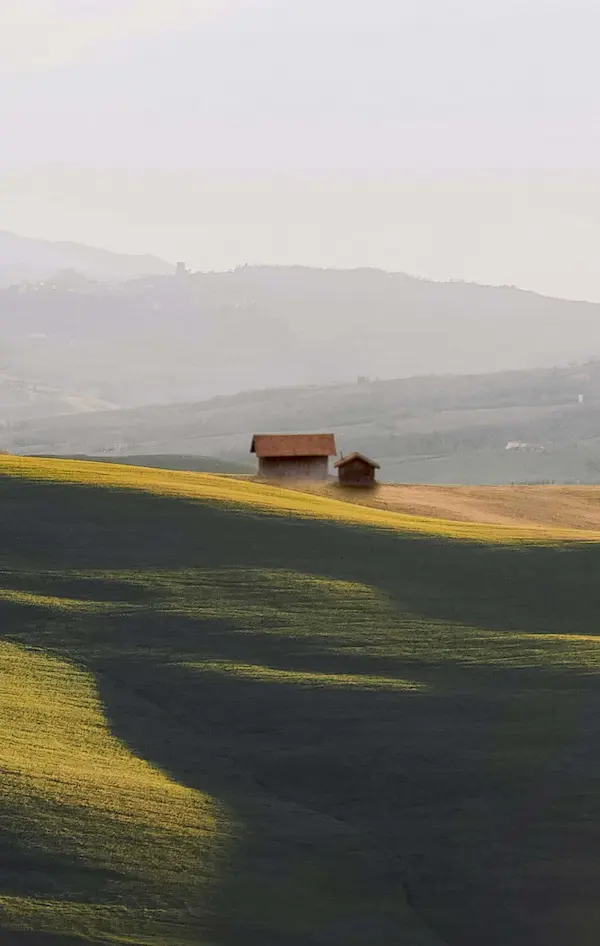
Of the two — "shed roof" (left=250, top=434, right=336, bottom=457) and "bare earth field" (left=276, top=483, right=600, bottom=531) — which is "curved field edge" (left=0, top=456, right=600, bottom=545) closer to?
"bare earth field" (left=276, top=483, right=600, bottom=531)

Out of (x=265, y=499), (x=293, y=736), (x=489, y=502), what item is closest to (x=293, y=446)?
(x=489, y=502)

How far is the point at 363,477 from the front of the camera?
81.2 m

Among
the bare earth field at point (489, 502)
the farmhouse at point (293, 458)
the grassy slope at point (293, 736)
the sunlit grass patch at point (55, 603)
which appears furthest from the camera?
the farmhouse at point (293, 458)

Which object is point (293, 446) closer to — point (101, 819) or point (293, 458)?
point (293, 458)

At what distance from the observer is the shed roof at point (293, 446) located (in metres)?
82.1

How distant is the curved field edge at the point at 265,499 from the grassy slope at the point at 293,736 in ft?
10.6

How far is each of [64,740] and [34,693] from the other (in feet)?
12.3

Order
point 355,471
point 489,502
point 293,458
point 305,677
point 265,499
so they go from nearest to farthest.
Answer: point 305,677, point 265,499, point 355,471, point 293,458, point 489,502

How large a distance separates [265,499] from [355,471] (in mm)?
18401

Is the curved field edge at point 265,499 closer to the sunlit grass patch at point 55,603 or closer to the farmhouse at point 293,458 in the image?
the farmhouse at point 293,458

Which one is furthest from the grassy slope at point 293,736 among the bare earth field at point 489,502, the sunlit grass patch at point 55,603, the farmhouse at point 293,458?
the farmhouse at point 293,458

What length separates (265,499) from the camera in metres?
63.5

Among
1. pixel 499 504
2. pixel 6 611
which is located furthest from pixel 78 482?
pixel 499 504

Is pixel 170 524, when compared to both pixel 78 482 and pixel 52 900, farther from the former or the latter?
pixel 52 900
